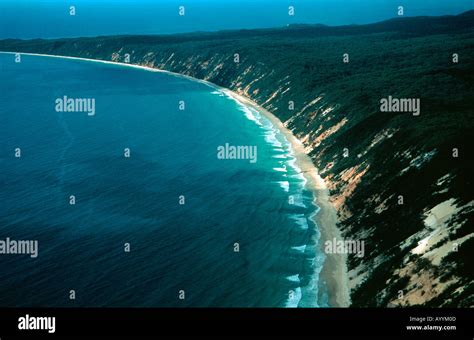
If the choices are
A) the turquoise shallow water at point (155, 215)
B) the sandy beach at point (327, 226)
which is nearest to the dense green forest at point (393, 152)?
the sandy beach at point (327, 226)

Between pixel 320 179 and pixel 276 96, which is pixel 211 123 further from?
pixel 320 179

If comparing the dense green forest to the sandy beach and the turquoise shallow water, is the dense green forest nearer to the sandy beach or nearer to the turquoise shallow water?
the sandy beach

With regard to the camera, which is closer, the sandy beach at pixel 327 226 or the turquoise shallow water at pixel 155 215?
the sandy beach at pixel 327 226

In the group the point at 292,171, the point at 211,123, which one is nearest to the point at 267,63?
the point at 211,123

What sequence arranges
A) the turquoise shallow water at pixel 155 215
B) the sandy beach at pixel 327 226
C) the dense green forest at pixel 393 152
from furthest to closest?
1. the turquoise shallow water at pixel 155 215
2. the sandy beach at pixel 327 226
3. the dense green forest at pixel 393 152

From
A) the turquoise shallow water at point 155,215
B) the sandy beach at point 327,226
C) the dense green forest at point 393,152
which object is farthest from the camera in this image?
the turquoise shallow water at point 155,215

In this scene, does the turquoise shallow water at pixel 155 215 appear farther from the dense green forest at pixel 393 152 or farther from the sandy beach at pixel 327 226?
the dense green forest at pixel 393 152

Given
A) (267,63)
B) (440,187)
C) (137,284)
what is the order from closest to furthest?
1. (137,284)
2. (440,187)
3. (267,63)

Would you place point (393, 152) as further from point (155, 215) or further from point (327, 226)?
point (155, 215)
